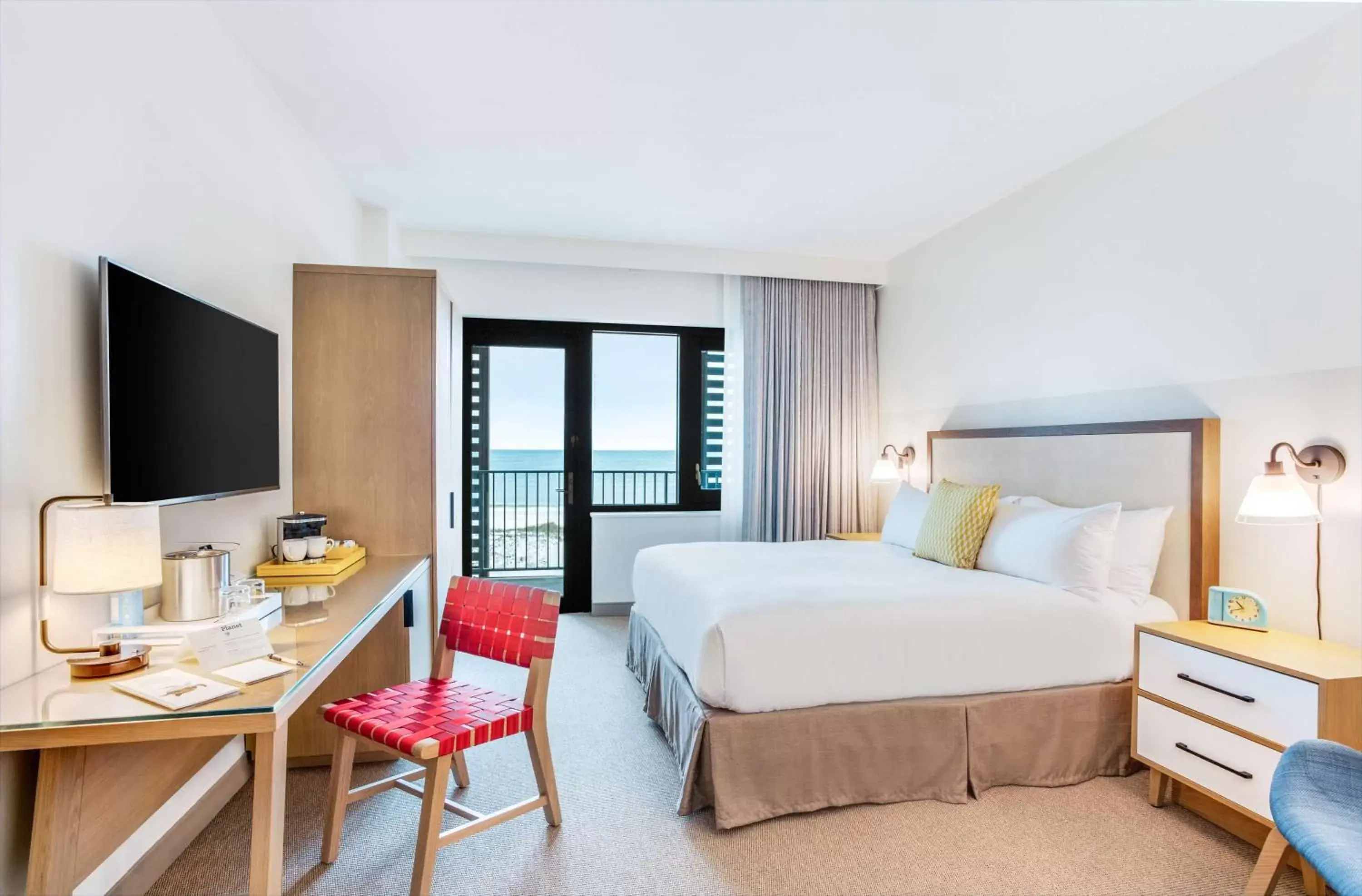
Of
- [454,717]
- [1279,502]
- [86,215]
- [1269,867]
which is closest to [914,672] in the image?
[1269,867]

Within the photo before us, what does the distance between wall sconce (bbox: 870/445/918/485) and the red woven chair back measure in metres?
2.94

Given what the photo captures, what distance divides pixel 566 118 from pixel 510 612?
2000 millimetres

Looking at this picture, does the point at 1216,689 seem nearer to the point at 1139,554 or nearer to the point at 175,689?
the point at 1139,554

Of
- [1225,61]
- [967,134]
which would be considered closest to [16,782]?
[967,134]

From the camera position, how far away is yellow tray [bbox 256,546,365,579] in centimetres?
233

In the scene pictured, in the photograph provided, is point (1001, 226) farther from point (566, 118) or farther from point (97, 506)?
point (97, 506)

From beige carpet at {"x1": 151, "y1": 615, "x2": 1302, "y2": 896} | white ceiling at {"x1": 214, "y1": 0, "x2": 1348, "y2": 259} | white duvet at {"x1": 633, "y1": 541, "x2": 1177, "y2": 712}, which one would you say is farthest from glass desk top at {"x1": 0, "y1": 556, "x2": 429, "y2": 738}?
white ceiling at {"x1": 214, "y1": 0, "x2": 1348, "y2": 259}

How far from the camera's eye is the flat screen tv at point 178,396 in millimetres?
1561

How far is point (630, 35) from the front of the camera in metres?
2.25

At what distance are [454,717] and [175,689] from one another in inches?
30.0

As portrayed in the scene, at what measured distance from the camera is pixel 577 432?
16.0ft

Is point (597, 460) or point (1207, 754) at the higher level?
point (597, 460)

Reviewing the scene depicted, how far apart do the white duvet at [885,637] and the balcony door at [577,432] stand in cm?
232

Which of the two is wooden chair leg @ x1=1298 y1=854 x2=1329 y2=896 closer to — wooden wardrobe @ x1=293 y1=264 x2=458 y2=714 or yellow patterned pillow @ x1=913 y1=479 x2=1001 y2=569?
Result: yellow patterned pillow @ x1=913 y1=479 x2=1001 y2=569
